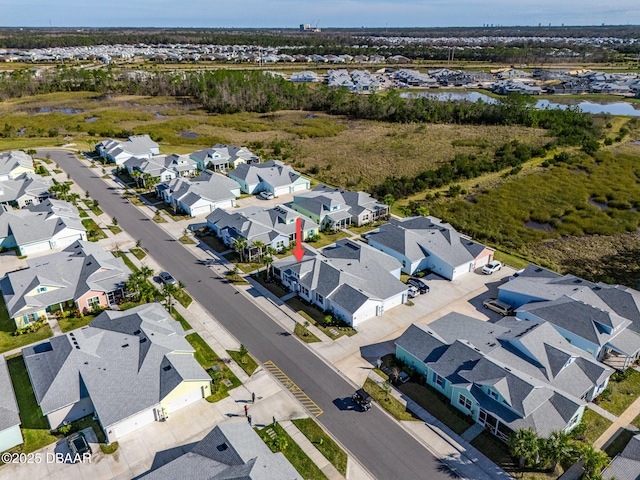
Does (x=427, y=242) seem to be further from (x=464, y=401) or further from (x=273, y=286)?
(x=464, y=401)

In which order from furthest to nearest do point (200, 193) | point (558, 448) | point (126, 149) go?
point (126, 149)
point (200, 193)
point (558, 448)

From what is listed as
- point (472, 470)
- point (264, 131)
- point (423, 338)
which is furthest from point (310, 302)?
point (264, 131)

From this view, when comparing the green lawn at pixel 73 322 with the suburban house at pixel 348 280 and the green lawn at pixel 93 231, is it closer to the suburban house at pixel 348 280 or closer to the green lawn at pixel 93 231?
the green lawn at pixel 93 231

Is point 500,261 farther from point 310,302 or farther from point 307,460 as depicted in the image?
point 307,460

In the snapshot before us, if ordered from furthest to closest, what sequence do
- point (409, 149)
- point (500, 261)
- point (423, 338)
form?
point (409, 149) < point (500, 261) < point (423, 338)

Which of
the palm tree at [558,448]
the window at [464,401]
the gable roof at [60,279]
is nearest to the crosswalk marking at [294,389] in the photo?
the window at [464,401]

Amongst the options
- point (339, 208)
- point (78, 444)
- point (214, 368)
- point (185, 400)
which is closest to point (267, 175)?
point (339, 208)

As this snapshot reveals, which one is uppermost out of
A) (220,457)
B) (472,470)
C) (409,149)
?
(409,149)
